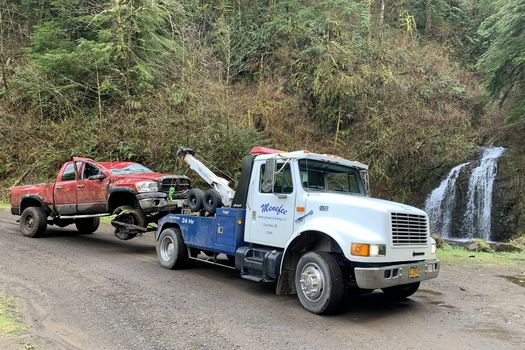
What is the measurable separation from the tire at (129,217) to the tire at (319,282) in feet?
15.2

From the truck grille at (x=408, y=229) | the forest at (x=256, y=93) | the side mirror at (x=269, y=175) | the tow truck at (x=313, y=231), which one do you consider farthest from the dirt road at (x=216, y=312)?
the forest at (x=256, y=93)

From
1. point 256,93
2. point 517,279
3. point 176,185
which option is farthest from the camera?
point 256,93

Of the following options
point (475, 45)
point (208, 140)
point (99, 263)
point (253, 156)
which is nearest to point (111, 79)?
point (208, 140)

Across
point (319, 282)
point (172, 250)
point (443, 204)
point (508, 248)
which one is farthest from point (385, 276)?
point (443, 204)

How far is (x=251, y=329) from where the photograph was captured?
5.87 metres

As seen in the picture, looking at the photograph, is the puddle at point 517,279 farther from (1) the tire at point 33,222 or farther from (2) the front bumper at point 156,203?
(1) the tire at point 33,222

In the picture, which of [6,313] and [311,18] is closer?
[6,313]

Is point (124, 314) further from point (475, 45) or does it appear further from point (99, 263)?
point (475, 45)

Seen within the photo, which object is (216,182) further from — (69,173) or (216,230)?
(69,173)

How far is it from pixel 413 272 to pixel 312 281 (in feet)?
4.77

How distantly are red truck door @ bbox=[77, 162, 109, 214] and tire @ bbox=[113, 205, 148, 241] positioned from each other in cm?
73

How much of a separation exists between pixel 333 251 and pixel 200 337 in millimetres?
2296

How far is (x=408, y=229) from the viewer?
6766 mm

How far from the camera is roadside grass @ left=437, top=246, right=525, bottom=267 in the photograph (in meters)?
11.7
